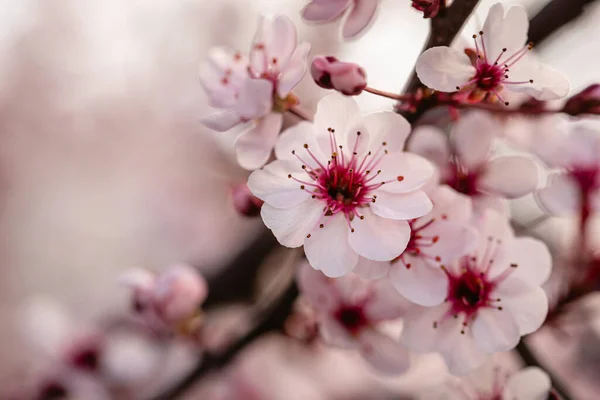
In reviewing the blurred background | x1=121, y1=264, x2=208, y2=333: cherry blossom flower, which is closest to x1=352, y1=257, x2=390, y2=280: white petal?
x1=121, y1=264, x2=208, y2=333: cherry blossom flower

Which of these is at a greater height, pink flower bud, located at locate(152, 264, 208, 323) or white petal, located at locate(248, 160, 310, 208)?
white petal, located at locate(248, 160, 310, 208)

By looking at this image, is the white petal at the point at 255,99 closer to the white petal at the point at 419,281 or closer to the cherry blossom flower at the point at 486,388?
the white petal at the point at 419,281

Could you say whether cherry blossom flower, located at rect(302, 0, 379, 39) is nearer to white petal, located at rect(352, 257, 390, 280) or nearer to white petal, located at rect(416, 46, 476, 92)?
white petal, located at rect(416, 46, 476, 92)

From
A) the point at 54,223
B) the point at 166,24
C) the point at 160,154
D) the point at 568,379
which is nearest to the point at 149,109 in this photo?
the point at 160,154

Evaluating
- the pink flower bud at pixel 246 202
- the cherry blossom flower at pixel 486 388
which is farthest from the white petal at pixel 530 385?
the pink flower bud at pixel 246 202

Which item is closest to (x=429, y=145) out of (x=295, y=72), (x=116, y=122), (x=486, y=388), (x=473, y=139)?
(x=473, y=139)
